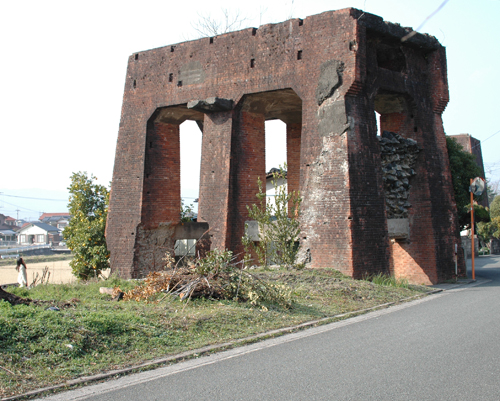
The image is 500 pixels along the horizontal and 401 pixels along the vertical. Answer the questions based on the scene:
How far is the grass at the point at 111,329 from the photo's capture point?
19.0ft

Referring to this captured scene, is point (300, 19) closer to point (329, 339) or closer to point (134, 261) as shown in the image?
point (134, 261)

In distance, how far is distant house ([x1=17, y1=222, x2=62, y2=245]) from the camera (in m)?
87.3

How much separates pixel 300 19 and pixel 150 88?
260 inches

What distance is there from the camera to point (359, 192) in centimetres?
1552

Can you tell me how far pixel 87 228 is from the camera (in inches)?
819

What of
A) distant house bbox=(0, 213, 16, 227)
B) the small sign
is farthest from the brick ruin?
distant house bbox=(0, 213, 16, 227)

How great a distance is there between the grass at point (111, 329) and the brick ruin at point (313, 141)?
4.99 m

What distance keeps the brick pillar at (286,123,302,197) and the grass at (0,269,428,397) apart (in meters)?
11.3

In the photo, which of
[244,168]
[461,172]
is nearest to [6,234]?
[244,168]

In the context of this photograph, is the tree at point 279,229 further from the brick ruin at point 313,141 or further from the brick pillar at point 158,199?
the brick pillar at point 158,199

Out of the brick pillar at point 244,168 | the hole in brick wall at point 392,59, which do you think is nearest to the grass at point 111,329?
the brick pillar at point 244,168

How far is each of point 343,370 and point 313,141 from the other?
10972 mm

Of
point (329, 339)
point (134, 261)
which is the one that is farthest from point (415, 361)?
point (134, 261)

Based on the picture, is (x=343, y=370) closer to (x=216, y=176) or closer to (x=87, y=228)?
(x=216, y=176)
